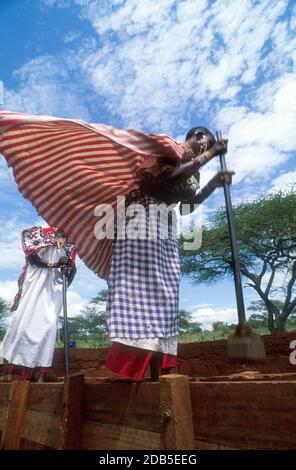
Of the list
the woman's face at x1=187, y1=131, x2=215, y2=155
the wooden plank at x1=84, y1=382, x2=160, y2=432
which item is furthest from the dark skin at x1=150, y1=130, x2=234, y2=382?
the wooden plank at x1=84, y1=382, x2=160, y2=432

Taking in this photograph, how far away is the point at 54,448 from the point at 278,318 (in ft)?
57.5

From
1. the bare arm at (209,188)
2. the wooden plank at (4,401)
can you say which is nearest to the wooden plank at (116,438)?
the wooden plank at (4,401)

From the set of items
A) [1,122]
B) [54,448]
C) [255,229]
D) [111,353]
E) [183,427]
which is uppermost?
[255,229]

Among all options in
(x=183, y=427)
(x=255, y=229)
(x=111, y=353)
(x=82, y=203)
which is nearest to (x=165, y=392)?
(x=183, y=427)

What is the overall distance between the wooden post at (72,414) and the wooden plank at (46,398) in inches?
3.3

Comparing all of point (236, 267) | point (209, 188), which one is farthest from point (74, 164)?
point (236, 267)

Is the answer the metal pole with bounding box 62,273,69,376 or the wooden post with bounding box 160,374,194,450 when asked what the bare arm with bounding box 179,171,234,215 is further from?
the metal pole with bounding box 62,273,69,376

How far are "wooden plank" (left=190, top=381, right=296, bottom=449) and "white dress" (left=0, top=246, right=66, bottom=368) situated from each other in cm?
240

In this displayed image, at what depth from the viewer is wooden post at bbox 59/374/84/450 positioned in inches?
66.9

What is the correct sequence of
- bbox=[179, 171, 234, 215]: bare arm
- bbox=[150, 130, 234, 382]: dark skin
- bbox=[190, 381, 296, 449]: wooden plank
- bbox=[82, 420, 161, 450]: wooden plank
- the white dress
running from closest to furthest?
bbox=[190, 381, 296, 449]: wooden plank < bbox=[82, 420, 161, 450]: wooden plank < bbox=[150, 130, 234, 382]: dark skin < bbox=[179, 171, 234, 215]: bare arm < the white dress

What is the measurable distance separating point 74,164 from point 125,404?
4.41 ft

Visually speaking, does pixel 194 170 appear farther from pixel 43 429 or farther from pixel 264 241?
pixel 264 241
